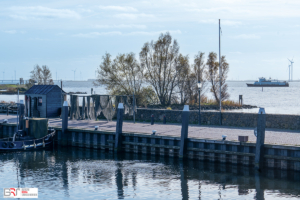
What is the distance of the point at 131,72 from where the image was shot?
49.6 m

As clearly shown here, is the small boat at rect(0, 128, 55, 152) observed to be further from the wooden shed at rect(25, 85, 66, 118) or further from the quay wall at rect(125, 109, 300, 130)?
the quay wall at rect(125, 109, 300, 130)

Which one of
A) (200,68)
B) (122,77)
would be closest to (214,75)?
(200,68)

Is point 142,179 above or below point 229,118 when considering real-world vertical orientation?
below

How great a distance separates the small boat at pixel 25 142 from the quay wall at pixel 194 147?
3.49ft

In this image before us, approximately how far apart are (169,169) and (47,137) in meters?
13.2

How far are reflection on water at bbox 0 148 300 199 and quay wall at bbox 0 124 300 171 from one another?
502 millimetres

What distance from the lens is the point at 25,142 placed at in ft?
104

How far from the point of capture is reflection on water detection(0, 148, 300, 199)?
A: 1964cm

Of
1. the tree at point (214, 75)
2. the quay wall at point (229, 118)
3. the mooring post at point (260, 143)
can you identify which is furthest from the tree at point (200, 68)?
the mooring post at point (260, 143)

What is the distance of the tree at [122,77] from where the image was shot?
48.4 metres

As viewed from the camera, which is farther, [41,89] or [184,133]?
[41,89]

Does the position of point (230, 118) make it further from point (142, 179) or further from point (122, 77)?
point (122, 77)

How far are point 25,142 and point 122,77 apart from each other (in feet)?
64.3

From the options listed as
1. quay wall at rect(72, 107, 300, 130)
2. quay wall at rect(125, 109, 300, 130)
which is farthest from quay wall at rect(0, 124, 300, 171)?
quay wall at rect(125, 109, 300, 130)
